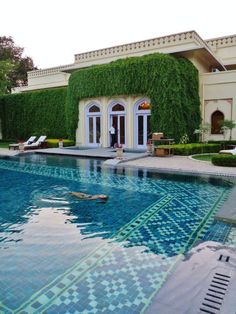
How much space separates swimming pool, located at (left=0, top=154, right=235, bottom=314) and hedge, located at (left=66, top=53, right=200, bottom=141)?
26.5ft

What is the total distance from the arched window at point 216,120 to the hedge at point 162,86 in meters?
1.09

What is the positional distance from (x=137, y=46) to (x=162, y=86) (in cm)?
484

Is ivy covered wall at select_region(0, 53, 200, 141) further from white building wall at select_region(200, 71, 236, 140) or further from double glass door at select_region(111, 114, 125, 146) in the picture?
double glass door at select_region(111, 114, 125, 146)

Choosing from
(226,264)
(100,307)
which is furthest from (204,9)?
(100,307)

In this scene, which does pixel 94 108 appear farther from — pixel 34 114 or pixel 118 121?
pixel 34 114

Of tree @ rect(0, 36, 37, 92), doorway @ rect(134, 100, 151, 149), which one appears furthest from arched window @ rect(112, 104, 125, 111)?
tree @ rect(0, 36, 37, 92)

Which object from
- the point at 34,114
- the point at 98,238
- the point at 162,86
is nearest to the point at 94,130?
the point at 162,86

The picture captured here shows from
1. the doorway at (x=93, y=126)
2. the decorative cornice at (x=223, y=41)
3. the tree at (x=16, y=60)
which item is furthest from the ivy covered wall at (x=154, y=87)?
the tree at (x=16, y=60)

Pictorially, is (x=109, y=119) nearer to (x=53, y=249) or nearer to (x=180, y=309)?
(x=53, y=249)

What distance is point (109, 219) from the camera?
18.5 feet

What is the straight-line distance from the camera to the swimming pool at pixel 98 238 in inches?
122

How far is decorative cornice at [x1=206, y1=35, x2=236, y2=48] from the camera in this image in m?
20.8

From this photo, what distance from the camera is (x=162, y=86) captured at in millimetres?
16359

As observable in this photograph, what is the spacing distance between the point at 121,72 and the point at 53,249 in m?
15.2
